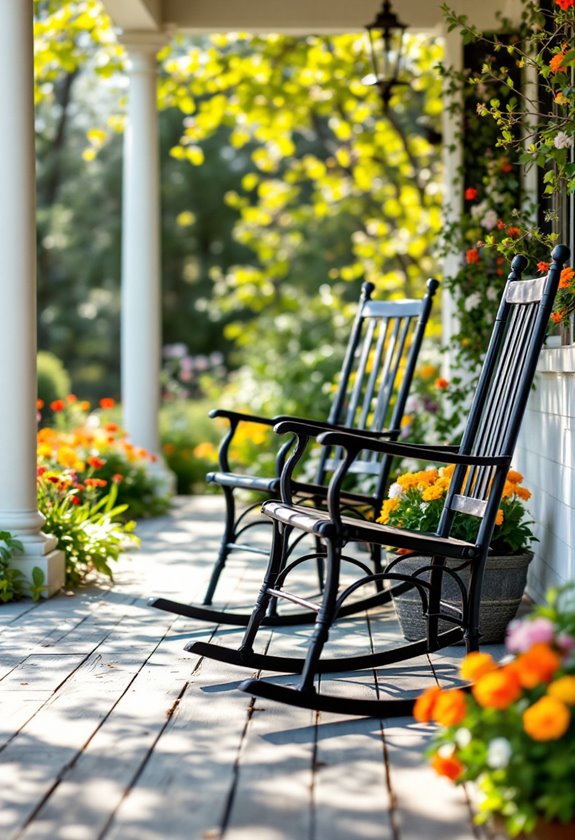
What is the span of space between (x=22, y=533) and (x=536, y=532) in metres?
1.81

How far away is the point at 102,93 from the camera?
17.5 metres

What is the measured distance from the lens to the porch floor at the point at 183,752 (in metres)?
2.02

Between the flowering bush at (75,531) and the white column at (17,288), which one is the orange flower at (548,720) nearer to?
the white column at (17,288)

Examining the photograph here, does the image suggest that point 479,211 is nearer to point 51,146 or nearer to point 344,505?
point 344,505

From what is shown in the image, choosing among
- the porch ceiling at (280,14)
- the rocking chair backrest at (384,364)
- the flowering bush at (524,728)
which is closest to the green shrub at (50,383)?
the porch ceiling at (280,14)

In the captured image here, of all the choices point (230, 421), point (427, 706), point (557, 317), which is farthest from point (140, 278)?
point (427, 706)

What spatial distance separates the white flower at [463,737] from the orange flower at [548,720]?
0.17 m

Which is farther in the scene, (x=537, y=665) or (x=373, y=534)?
(x=373, y=534)

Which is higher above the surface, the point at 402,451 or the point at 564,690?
the point at 402,451

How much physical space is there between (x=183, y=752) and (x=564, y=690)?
92 centimetres

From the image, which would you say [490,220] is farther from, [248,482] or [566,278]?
[248,482]

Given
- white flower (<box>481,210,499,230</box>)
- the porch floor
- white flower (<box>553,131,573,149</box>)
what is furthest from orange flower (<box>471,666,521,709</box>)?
white flower (<box>481,210,499,230</box>)

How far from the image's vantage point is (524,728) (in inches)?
72.9

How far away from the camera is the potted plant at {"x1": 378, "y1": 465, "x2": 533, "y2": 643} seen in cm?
336
